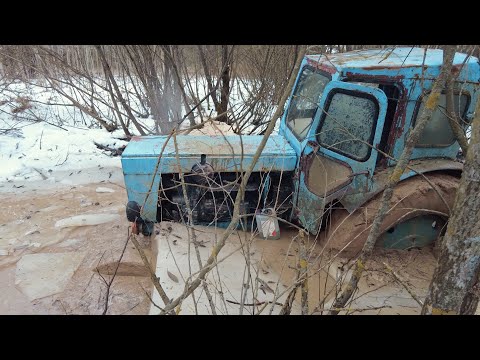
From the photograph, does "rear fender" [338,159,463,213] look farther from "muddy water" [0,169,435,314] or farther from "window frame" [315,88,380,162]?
"muddy water" [0,169,435,314]

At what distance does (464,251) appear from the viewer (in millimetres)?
1483

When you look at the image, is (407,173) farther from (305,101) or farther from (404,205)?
(305,101)

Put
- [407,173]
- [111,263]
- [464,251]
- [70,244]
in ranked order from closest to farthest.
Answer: [464,251] < [407,173] < [111,263] < [70,244]

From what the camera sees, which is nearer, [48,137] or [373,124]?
[373,124]

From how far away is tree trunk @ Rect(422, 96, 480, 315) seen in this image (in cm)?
146

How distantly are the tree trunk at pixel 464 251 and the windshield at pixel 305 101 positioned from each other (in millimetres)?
2264

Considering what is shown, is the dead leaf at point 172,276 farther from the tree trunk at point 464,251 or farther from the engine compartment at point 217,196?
the tree trunk at point 464,251

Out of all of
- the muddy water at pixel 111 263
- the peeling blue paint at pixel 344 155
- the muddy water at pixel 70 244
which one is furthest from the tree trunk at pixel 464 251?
the muddy water at pixel 70 244

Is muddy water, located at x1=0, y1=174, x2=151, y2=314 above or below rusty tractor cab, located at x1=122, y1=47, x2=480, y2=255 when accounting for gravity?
below

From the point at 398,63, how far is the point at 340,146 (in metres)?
0.85

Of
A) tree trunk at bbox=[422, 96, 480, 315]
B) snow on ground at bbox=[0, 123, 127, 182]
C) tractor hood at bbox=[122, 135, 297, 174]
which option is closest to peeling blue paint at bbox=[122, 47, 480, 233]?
tractor hood at bbox=[122, 135, 297, 174]

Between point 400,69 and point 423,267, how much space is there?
1.81 meters

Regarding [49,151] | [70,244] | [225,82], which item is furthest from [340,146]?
[49,151]

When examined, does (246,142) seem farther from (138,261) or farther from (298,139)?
(138,261)
